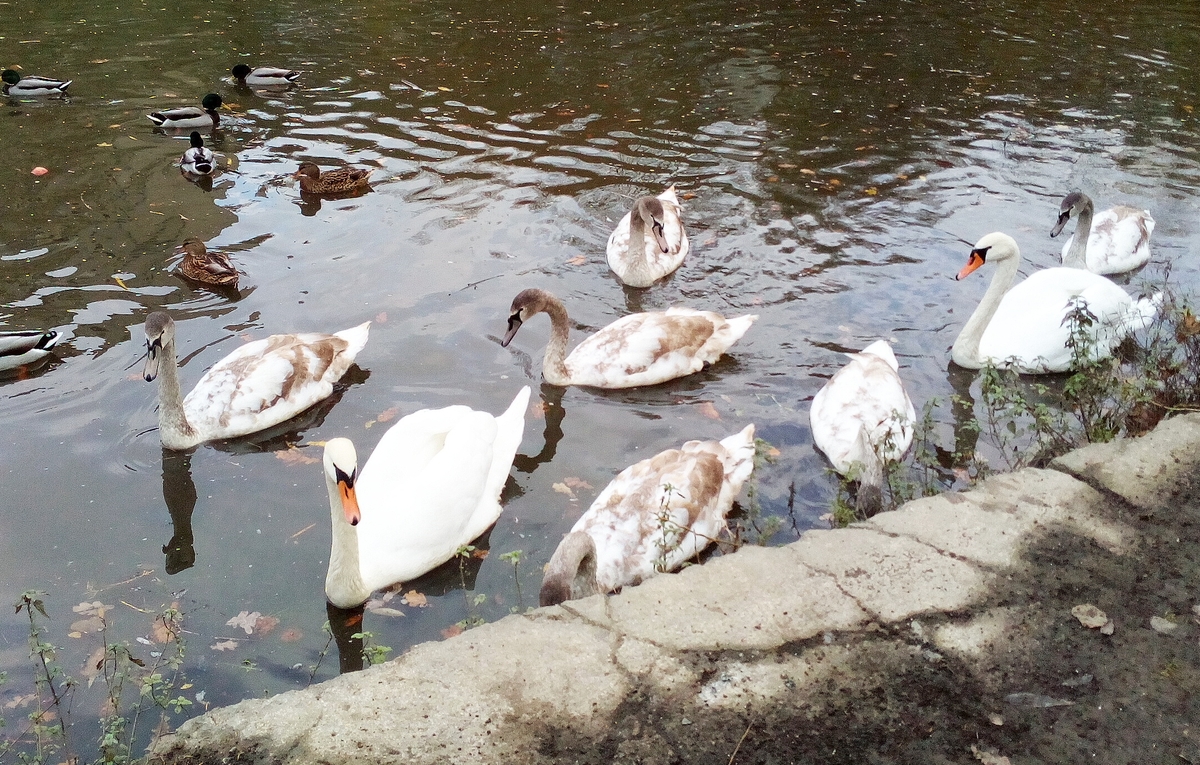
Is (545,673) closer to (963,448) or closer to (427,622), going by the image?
(427,622)

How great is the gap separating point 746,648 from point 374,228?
26.2 feet

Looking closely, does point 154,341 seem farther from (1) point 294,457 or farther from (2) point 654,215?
(2) point 654,215

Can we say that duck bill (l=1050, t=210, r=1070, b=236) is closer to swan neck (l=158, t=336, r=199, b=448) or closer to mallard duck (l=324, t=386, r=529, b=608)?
mallard duck (l=324, t=386, r=529, b=608)

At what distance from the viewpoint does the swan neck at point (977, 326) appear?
7574mm

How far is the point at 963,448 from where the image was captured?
21.4 ft

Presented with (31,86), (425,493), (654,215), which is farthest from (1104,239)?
(31,86)

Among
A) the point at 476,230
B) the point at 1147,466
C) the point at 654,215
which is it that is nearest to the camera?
the point at 1147,466

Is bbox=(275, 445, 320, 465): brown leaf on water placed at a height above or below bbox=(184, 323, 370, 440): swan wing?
below

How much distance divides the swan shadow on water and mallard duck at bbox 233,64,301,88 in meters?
11.4

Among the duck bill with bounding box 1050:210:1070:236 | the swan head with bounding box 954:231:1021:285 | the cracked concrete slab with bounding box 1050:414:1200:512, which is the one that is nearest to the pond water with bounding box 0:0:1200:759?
the duck bill with bounding box 1050:210:1070:236

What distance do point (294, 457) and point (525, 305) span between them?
2.18 metres

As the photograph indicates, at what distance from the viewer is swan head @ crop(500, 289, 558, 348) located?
7668 mm

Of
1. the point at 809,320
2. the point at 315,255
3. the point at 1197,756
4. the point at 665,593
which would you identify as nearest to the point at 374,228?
the point at 315,255

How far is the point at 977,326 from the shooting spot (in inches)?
299
